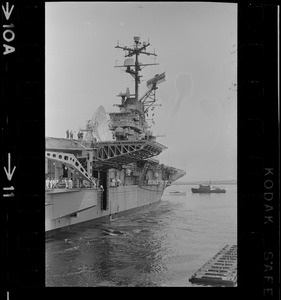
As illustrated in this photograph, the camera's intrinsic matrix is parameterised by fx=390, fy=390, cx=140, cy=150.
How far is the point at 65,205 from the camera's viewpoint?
5.18 metres

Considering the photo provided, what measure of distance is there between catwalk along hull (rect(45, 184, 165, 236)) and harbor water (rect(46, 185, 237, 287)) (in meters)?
0.18

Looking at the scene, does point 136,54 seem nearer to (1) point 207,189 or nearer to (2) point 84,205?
(1) point 207,189

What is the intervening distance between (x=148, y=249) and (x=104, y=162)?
1793 mm

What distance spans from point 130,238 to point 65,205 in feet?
3.22

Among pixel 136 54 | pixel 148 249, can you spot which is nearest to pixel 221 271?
pixel 148 249

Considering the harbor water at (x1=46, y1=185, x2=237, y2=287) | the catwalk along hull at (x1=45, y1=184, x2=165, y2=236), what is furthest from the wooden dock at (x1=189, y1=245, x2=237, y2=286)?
the catwalk along hull at (x1=45, y1=184, x2=165, y2=236)

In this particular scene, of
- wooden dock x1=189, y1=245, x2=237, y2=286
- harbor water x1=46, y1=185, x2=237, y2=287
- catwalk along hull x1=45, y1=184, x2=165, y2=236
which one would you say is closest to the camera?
wooden dock x1=189, y1=245, x2=237, y2=286

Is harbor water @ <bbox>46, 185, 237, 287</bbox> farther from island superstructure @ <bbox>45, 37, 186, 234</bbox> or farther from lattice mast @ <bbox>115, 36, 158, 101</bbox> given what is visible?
lattice mast @ <bbox>115, 36, 158, 101</bbox>

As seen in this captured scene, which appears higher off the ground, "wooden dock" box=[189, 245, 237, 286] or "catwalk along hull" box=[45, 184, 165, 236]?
"catwalk along hull" box=[45, 184, 165, 236]

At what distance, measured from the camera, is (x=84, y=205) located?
575 cm

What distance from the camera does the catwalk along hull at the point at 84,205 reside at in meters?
4.78

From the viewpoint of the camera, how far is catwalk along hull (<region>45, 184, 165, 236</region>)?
15.7 ft
